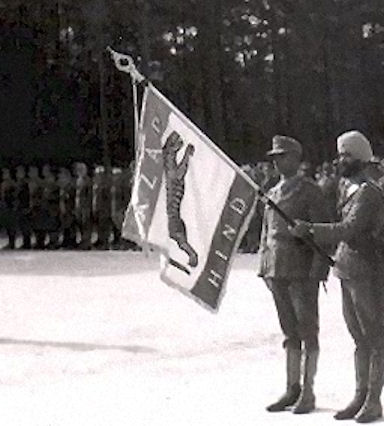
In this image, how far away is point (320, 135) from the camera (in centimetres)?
2516

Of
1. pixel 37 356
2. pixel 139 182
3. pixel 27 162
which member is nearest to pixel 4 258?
pixel 27 162

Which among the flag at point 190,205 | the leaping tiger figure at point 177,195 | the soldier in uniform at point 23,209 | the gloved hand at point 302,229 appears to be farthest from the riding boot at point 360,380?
the soldier in uniform at point 23,209

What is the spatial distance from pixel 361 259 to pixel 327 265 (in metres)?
0.30

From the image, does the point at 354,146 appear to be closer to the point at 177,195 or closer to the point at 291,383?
the point at 177,195

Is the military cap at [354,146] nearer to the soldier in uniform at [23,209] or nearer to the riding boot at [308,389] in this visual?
the riding boot at [308,389]

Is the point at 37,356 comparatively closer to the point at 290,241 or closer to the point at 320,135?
the point at 290,241

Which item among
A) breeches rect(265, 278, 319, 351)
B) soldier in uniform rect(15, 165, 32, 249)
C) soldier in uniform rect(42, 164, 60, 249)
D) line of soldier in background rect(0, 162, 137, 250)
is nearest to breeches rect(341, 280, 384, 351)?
breeches rect(265, 278, 319, 351)

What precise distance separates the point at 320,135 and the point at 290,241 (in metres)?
18.0

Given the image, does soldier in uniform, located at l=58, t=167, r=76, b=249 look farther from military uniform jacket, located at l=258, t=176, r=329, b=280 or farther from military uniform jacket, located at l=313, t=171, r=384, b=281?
military uniform jacket, located at l=313, t=171, r=384, b=281

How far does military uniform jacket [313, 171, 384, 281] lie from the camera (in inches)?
275

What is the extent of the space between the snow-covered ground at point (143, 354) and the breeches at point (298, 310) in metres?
0.47

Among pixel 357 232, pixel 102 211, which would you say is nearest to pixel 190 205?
pixel 357 232

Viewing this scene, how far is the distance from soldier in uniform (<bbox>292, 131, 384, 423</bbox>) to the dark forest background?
15916mm

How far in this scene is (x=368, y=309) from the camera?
7098 mm
